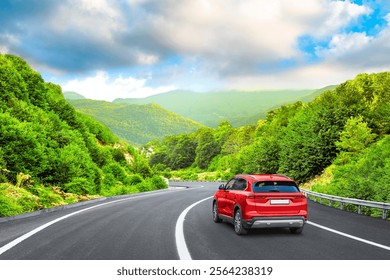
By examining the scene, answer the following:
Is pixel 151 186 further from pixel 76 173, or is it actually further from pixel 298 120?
pixel 298 120


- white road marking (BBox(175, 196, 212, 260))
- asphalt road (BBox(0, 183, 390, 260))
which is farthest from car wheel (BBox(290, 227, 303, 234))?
white road marking (BBox(175, 196, 212, 260))

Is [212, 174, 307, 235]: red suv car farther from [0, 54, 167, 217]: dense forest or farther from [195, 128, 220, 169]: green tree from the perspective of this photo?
[195, 128, 220, 169]: green tree

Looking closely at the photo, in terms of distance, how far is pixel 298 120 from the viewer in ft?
208

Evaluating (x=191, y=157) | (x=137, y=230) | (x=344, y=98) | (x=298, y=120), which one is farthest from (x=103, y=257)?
(x=191, y=157)

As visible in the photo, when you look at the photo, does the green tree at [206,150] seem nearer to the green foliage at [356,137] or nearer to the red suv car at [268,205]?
the green foliage at [356,137]

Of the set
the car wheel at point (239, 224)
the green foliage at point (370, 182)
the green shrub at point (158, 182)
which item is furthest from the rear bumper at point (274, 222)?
the green shrub at point (158, 182)

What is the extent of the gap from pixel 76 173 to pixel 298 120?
43307 millimetres

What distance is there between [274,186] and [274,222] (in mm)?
1057

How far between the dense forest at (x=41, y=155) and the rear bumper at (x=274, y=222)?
31.6 ft

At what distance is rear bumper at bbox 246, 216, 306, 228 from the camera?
33.9 ft

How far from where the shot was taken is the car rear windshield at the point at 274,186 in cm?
1082

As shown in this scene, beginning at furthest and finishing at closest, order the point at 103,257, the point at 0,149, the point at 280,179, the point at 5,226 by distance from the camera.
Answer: the point at 0,149 < the point at 5,226 < the point at 280,179 < the point at 103,257

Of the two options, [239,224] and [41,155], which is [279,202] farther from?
[41,155]

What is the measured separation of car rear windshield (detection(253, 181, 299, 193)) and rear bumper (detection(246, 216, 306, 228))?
0.78 meters
